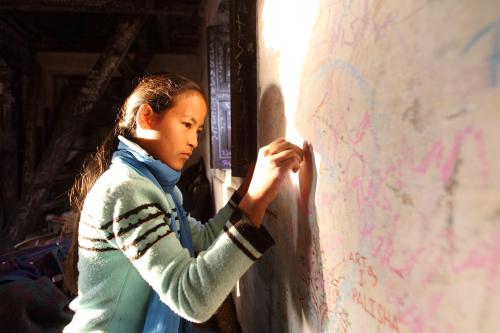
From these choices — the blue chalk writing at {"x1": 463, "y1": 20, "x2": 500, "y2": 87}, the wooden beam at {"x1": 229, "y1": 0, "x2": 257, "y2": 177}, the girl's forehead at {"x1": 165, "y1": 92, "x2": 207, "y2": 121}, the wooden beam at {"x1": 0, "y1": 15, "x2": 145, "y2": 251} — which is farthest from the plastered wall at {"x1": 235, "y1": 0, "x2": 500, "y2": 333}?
A: the wooden beam at {"x1": 0, "y1": 15, "x2": 145, "y2": 251}

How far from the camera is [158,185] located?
1079 mm

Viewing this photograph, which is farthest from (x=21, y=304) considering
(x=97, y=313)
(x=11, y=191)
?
(x=11, y=191)

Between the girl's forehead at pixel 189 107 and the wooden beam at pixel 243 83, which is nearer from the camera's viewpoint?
the girl's forehead at pixel 189 107

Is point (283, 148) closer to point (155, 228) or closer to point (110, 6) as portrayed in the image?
point (155, 228)

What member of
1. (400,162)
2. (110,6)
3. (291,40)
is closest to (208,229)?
(291,40)

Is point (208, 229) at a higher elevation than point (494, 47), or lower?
lower

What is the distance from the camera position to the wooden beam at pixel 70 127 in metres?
3.45

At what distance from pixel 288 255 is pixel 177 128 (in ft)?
1.81

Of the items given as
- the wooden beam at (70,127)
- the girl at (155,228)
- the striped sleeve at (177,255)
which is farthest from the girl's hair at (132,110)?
the wooden beam at (70,127)

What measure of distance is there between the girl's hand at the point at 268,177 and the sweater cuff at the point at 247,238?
0.12ft

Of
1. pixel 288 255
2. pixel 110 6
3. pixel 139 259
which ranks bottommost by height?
pixel 288 255

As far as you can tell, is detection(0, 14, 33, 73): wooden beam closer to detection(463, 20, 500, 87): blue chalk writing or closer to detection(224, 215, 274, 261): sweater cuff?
detection(224, 215, 274, 261): sweater cuff

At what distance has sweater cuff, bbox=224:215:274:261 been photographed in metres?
0.87

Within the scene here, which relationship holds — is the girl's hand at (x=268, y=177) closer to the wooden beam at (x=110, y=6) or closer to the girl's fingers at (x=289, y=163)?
the girl's fingers at (x=289, y=163)
